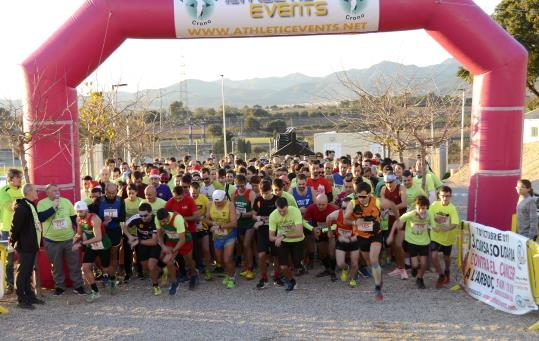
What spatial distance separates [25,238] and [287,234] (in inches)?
145

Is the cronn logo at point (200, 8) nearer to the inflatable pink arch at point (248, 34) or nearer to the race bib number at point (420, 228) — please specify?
the inflatable pink arch at point (248, 34)

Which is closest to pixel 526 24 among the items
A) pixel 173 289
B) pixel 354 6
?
pixel 354 6

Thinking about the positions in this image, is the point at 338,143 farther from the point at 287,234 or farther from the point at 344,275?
the point at 287,234

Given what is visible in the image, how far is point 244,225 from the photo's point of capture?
8969mm

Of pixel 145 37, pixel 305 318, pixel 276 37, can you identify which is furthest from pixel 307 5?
pixel 305 318

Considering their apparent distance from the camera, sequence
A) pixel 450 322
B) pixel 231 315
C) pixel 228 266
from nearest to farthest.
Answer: pixel 450 322
pixel 231 315
pixel 228 266

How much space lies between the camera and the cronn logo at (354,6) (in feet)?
27.1

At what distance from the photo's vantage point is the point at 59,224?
7785 millimetres

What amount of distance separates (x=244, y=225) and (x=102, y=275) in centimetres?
242

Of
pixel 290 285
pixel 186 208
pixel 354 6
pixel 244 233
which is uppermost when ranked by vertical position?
pixel 354 6

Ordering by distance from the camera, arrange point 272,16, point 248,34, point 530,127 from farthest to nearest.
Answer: point 530,127 → point 248,34 → point 272,16

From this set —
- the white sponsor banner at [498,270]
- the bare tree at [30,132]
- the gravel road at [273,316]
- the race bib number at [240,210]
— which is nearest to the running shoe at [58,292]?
the gravel road at [273,316]

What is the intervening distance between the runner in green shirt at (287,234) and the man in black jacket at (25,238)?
3.32m

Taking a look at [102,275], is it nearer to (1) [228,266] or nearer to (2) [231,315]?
(1) [228,266]
